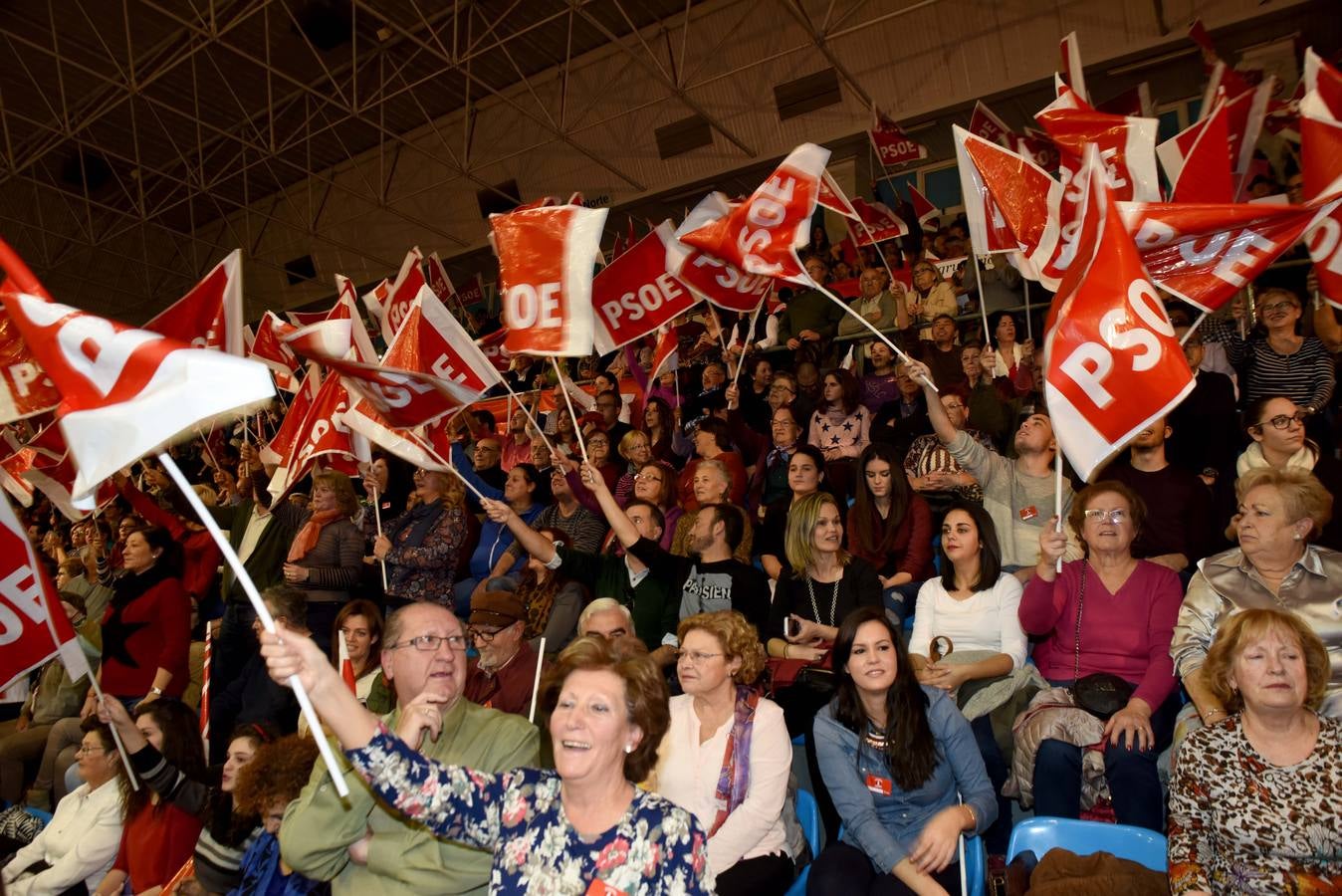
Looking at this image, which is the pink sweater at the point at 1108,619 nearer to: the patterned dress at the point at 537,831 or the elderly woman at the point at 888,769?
the elderly woman at the point at 888,769

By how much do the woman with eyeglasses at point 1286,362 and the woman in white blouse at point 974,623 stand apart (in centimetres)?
236

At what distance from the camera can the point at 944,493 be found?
A: 5.31 m

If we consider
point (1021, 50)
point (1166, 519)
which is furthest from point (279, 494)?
point (1021, 50)

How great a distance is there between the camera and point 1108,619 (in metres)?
3.45

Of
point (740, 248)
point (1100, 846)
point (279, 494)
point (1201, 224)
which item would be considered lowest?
point (1100, 846)

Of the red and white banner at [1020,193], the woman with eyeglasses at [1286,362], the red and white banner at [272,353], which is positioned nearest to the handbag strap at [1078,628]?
the red and white banner at [1020,193]

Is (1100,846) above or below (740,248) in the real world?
below

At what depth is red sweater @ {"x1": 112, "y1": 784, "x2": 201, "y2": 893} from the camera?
12.2 ft

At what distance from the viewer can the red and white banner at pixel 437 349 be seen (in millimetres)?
4578

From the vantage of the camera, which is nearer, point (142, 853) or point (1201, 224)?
point (1201, 224)

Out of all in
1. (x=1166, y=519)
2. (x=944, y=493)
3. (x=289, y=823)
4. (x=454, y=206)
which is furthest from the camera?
(x=454, y=206)

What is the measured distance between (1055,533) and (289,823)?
2.32 metres

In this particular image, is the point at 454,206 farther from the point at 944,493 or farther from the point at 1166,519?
the point at 1166,519

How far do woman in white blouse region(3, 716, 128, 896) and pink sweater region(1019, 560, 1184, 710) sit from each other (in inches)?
141
